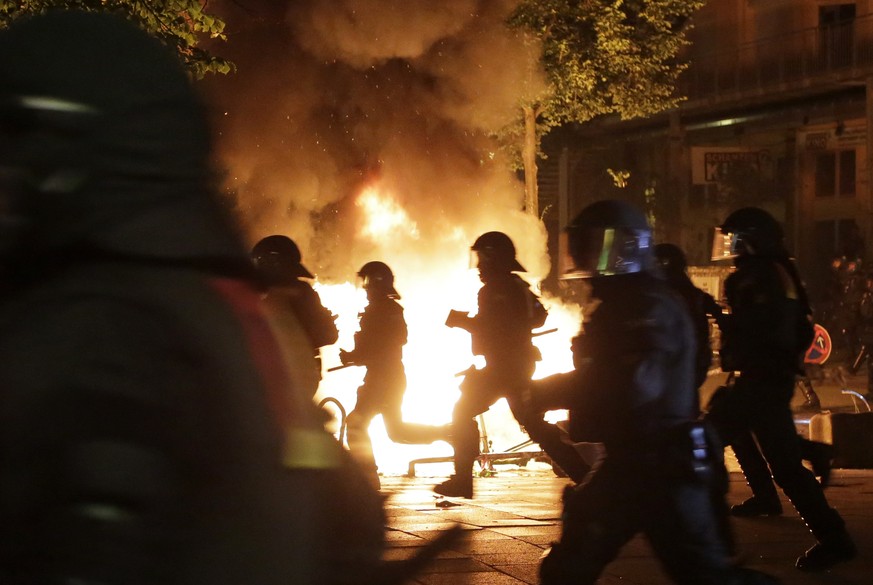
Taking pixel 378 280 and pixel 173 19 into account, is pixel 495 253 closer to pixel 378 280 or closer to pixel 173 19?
pixel 378 280

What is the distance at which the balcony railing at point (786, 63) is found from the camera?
3381cm

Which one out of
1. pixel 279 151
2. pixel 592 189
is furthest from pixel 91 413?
pixel 592 189

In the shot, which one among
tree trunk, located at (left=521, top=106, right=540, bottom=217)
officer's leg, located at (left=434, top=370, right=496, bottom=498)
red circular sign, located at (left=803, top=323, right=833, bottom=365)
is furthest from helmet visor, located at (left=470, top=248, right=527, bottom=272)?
tree trunk, located at (left=521, top=106, right=540, bottom=217)

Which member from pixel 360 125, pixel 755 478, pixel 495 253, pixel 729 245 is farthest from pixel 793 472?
pixel 360 125

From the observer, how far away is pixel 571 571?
4.24m

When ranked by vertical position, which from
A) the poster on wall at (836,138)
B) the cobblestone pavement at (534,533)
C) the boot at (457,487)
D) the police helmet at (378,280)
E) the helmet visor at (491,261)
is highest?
the poster on wall at (836,138)

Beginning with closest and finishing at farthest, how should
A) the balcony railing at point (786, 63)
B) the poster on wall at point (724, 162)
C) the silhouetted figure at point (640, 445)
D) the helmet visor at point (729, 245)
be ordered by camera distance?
the silhouetted figure at point (640, 445) < the helmet visor at point (729, 245) < the poster on wall at point (724, 162) < the balcony railing at point (786, 63)

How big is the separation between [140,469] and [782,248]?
18.9ft

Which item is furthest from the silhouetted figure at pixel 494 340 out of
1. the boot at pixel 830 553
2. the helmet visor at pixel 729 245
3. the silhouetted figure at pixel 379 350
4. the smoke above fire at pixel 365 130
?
the smoke above fire at pixel 365 130

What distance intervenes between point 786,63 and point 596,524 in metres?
34.2

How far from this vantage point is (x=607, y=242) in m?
4.53

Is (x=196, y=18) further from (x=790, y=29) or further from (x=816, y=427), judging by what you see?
(x=790, y=29)

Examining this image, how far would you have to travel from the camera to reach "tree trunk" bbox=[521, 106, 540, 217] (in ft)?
77.7

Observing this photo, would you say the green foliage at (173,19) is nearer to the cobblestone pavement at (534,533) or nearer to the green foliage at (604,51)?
the cobblestone pavement at (534,533)
